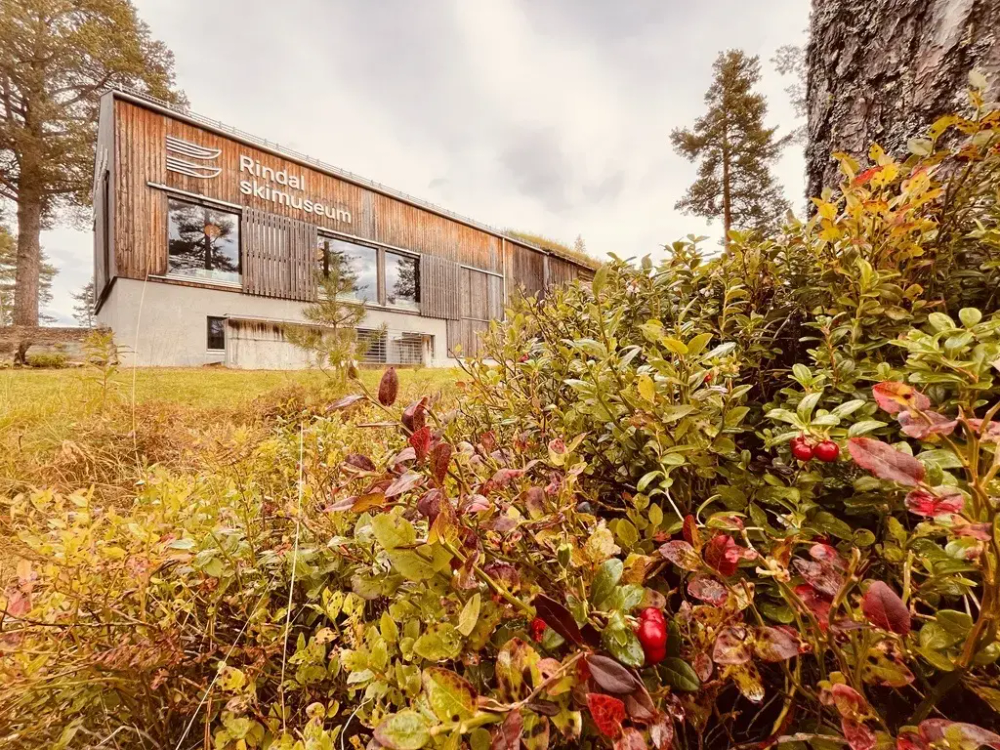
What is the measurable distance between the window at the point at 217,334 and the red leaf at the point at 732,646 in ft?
44.5

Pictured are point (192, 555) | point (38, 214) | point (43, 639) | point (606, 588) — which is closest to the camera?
point (606, 588)

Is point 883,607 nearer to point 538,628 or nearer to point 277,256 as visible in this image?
point 538,628

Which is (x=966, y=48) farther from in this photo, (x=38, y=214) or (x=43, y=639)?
(x=38, y=214)

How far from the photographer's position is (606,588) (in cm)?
65

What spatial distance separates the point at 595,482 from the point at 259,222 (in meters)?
14.2

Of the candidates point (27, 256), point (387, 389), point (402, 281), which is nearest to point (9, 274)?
point (27, 256)

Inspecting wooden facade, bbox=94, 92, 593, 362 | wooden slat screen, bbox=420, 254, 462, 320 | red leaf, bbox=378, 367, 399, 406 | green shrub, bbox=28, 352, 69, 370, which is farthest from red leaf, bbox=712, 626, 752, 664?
wooden slat screen, bbox=420, 254, 462, 320

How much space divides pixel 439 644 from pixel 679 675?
14.3 inches

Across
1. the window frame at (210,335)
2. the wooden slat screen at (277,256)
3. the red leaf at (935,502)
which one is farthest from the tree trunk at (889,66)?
the window frame at (210,335)

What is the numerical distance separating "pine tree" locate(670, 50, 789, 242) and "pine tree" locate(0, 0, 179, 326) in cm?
2217

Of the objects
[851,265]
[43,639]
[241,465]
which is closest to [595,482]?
[851,265]

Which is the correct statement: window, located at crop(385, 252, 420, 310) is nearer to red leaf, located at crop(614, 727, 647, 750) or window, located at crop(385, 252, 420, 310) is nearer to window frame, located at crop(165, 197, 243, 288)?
window frame, located at crop(165, 197, 243, 288)

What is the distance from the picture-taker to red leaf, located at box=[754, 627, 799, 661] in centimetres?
57

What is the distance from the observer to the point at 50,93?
1639cm
